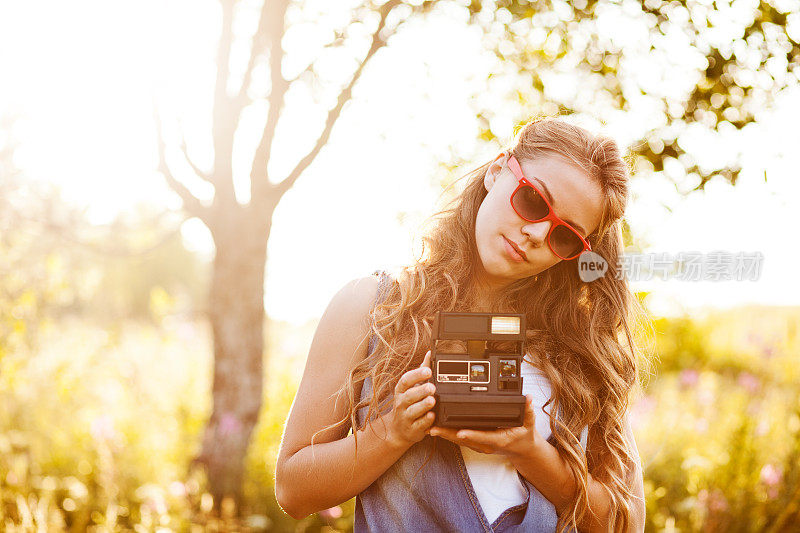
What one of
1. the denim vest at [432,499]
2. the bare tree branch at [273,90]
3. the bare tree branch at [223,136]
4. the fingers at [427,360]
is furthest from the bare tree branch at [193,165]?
the fingers at [427,360]

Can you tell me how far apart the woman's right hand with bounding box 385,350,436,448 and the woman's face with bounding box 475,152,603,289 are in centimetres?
36

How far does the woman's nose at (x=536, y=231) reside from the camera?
1.62m

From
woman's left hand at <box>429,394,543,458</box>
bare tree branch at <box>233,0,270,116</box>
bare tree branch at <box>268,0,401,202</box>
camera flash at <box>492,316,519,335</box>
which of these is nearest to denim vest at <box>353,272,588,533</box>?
woman's left hand at <box>429,394,543,458</box>

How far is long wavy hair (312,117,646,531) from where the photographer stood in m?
1.66

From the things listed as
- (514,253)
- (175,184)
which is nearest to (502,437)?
(514,253)

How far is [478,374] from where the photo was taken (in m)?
1.52

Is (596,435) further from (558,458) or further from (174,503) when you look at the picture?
(174,503)

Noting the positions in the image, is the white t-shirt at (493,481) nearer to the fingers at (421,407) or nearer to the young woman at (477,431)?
the young woman at (477,431)

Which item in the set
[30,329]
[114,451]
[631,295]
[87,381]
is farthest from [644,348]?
[87,381]

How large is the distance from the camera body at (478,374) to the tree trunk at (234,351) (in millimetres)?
2738

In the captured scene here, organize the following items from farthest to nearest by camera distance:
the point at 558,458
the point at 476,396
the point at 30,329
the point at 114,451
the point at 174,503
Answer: the point at 30,329, the point at 114,451, the point at 174,503, the point at 558,458, the point at 476,396

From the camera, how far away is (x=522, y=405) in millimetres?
1476

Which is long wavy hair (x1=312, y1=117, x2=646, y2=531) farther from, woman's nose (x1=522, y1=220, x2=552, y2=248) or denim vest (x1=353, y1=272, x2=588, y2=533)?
woman's nose (x1=522, y1=220, x2=552, y2=248)

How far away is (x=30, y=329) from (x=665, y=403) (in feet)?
18.7
